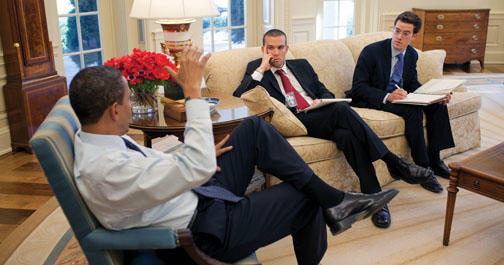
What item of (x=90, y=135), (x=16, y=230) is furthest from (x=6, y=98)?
(x=90, y=135)

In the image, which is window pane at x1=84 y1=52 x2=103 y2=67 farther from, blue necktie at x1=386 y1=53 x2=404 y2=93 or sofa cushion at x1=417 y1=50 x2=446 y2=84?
sofa cushion at x1=417 y1=50 x2=446 y2=84

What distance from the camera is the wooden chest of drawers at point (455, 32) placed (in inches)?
264

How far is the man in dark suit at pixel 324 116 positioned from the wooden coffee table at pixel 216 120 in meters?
0.33

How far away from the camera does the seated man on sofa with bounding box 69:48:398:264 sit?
1.44m

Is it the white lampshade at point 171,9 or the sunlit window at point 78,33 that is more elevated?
the white lampshade at point 171,9

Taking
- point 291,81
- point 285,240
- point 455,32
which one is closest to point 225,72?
point 291,81

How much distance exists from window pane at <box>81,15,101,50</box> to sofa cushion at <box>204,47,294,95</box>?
5.70ft

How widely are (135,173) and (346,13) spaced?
5859mm

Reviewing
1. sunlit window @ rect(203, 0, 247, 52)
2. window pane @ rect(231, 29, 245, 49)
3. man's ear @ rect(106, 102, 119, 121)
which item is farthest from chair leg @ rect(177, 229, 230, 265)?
window pane @ rect(231, 29, 245, 49)

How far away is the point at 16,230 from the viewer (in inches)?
106

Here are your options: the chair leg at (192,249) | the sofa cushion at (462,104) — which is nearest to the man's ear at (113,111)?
the chair leg at (192,249)

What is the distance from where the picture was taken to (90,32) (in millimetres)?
4496

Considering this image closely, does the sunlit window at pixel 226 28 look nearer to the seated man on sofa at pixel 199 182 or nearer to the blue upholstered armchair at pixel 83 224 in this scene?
the seated man on sofa at pixel 199 182

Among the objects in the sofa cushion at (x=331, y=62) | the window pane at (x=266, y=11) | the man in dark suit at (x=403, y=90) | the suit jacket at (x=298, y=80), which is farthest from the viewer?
the window pane at (x=266, y=11)
